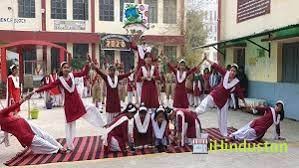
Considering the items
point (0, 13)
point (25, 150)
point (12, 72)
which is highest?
point (0, 13)

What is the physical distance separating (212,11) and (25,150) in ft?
122

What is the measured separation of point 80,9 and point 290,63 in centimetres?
1852

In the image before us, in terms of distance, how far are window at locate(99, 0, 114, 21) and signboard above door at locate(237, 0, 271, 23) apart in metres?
14.2

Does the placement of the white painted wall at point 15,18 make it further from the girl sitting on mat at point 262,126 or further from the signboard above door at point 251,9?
the girl sitting on mat at point 262,126

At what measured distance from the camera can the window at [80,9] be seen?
28812 mm

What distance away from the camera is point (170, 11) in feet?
104

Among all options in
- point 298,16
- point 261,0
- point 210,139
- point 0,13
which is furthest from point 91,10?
point 210,139

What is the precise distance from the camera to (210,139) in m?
9.83

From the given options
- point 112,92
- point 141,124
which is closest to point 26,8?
point 112,92

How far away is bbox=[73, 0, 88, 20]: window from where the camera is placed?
2881 cm

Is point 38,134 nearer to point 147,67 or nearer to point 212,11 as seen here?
point 147,67

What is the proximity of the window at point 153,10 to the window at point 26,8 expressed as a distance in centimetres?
791

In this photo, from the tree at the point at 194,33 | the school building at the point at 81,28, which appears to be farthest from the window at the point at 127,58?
the tree at the point at 194,33

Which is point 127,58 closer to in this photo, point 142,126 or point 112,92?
point 112,92
